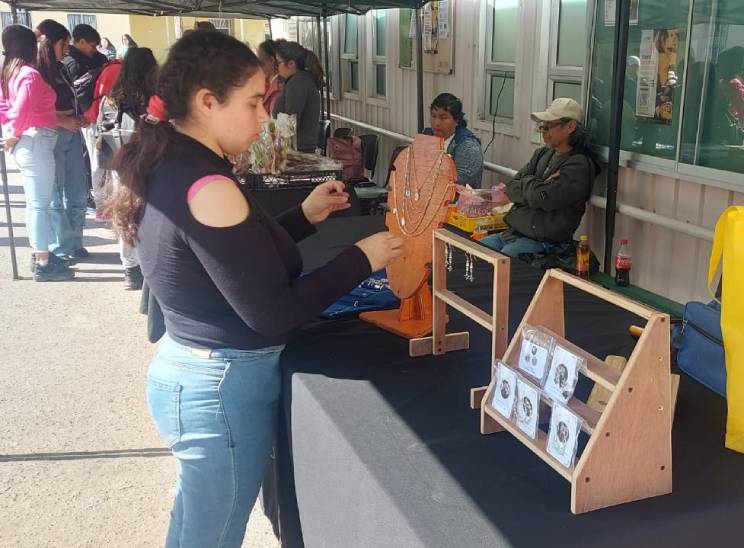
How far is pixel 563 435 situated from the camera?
122cm

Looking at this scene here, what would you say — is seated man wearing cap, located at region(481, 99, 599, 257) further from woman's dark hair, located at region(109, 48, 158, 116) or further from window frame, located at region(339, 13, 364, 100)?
window frame, located at region(339, 13, 364, 100)

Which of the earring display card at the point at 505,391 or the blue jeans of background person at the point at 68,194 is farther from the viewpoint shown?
the blue jeans of background person at the point at 68,194

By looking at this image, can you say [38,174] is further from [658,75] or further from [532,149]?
[658,75]

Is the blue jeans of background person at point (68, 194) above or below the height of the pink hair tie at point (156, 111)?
below

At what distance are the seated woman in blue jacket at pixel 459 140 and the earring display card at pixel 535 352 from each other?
3279 millimetres

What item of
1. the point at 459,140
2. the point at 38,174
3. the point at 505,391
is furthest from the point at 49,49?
the point at 505,391

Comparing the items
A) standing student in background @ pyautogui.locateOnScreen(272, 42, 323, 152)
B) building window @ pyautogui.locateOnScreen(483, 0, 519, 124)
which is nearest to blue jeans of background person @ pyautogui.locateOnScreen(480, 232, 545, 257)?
building window @ pyautogui.locateOnScreen(483, 0, 519, 124)

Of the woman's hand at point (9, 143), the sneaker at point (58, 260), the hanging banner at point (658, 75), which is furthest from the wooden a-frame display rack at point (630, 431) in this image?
the sneaker at point (58, 260)

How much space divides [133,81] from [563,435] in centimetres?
350

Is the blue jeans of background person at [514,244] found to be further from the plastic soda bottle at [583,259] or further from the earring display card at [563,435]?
the earring display card at [563,435]

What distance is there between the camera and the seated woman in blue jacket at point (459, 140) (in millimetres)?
4582

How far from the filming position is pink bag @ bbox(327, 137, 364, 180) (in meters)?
6.82

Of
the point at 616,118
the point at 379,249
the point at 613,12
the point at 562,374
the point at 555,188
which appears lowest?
the point at 555,188

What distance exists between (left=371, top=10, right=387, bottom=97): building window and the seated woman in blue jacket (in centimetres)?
329
